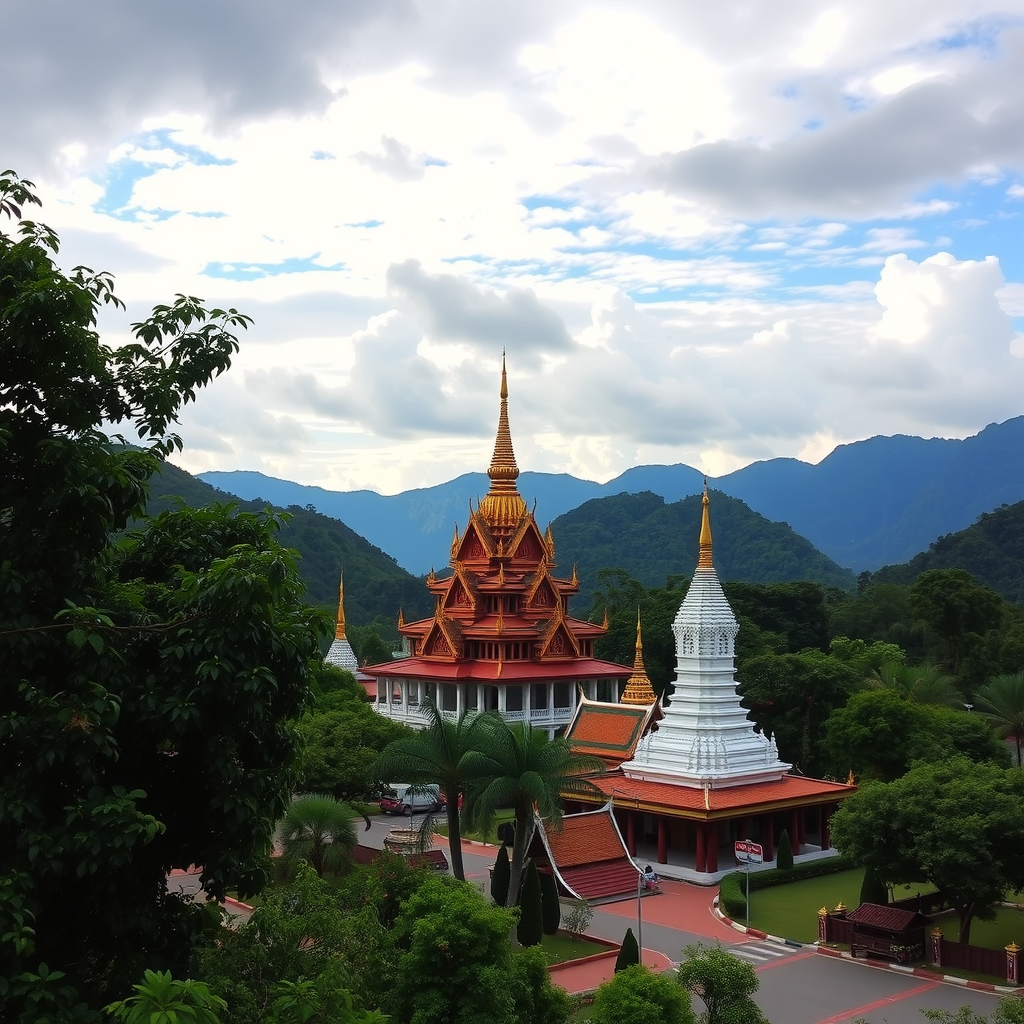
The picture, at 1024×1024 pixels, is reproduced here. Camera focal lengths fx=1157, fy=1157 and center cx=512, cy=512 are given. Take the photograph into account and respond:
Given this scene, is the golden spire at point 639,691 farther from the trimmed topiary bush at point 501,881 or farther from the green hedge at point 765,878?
the trimmed topiary bush at point 501,881

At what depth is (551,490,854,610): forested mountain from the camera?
174m

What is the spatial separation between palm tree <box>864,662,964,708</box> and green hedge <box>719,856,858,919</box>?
13805 mm

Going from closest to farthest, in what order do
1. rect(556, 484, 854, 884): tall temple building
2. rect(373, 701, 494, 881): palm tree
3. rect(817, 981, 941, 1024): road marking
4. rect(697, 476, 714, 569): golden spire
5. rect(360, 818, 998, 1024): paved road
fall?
rect(817, 981, 941, 1024): road marking
rect(360, 818, 998, 1024): paved road
rect(373, 701, 494, 881): palm tree
rect(556, 484, 854, 884): tall temple building
rect(697, 476, 714, 569): golden spire

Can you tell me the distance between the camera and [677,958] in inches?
941

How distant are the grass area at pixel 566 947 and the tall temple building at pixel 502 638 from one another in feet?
73.5

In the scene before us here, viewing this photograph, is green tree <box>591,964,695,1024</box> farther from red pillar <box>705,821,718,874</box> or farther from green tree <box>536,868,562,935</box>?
red pillar <box>705,821,718,874</box>

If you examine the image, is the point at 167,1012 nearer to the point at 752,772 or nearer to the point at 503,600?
the point at 752,772

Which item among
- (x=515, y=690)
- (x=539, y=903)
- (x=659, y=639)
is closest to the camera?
(x=539, y=903)

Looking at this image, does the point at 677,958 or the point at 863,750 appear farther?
the point at 863,750

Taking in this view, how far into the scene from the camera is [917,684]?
46.7m

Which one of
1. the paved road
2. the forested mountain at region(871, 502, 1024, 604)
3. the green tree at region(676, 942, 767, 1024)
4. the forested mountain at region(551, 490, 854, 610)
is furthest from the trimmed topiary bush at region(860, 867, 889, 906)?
the forested mountain at region(551, 490, 854, 610)

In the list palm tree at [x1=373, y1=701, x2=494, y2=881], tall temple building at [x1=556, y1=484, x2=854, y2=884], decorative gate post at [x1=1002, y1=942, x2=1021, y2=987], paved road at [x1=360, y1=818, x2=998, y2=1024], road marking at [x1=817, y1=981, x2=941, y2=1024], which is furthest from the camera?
tall temple building at [x1=556, y1=484, x2=854, y2=884]

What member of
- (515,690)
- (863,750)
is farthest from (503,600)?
(863,750)

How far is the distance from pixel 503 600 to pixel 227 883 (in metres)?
41.4
